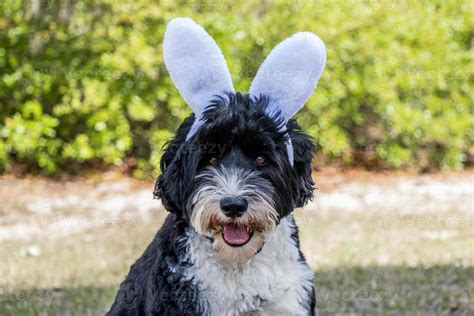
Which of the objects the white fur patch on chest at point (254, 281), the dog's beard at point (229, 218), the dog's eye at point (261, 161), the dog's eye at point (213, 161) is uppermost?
the dog's eye at point (261, 161)

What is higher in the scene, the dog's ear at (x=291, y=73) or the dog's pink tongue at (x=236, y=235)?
the dog's ear at (x=291, y=73)

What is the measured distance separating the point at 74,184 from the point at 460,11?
5844 millimetres

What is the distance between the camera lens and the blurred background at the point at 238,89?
34.6 ft

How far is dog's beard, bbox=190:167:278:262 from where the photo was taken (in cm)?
366

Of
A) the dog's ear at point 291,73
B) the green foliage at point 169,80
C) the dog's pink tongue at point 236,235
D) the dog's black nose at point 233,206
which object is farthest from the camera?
the green foliage at point 169,80

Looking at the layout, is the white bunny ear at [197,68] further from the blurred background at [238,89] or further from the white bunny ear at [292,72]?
the blurred background at [238,89]

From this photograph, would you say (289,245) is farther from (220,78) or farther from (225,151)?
(220,78)

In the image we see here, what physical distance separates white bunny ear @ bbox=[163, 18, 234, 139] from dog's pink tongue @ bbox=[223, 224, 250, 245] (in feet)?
1.89

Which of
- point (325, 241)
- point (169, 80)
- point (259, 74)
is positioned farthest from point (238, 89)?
point (259, 74)

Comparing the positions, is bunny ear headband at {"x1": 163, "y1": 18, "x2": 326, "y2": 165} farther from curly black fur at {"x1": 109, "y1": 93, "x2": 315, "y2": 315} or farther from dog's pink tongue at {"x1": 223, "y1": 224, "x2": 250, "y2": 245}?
dog's pink tongue at {"x1": 223, "y1": 224, "x2": 250, "y2": 245}

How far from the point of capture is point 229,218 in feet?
12.1

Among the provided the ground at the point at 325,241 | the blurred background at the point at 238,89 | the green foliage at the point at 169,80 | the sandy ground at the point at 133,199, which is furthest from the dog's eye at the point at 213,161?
the green foliage at the point at 169,80

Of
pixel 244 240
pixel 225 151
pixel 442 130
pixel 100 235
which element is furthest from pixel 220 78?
pixel 442 130

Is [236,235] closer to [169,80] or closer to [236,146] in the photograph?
[236,146]
